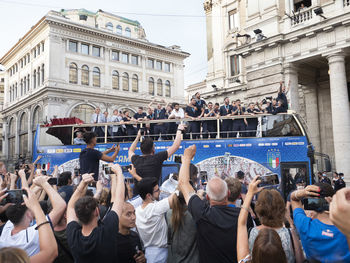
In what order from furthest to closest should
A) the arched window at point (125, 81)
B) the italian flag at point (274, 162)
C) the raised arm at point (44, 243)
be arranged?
1. the arched window at point (125, 81)
2. the italian flag at point (274, 162)
3. the raised arm at point (44, 243)

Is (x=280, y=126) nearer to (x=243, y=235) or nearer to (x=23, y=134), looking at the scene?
(x=243, y=235)

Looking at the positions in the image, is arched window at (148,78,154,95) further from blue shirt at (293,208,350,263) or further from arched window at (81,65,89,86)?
blue shirt at (293,208,350,263)

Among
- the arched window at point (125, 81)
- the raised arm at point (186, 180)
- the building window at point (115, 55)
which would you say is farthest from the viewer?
the arched window at point (125, 81)

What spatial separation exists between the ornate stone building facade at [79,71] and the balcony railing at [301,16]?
1263 inches

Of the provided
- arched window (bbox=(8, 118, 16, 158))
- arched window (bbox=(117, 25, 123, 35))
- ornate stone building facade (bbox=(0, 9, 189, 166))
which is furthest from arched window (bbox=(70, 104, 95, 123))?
arched window (bbox=(117, 25, 123, 35))

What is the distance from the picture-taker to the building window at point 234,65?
1029 inches

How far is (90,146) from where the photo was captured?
18.1 ft

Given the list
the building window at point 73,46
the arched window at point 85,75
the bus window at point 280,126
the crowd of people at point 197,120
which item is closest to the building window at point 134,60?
the arched window at point 85,75

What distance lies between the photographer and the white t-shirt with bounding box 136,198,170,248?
11.1 ft

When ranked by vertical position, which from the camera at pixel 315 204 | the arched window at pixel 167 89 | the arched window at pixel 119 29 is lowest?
the camera at pixel 315 204

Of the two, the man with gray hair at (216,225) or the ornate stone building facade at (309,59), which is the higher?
the ornate stone building facade at (309,59)

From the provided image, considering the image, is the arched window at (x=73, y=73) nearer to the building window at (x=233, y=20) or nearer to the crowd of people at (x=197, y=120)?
the building window at (x=233, y=20)

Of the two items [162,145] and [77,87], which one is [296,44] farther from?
[77,87]

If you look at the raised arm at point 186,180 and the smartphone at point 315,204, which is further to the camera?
the raised arm at point 186,180
